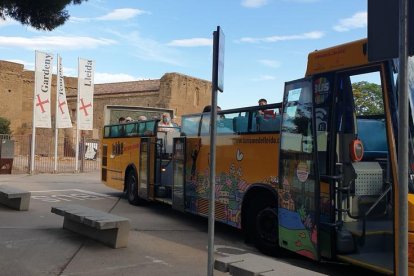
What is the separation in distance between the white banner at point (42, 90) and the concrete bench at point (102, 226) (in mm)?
16523

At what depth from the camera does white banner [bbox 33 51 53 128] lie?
2377 centimetres

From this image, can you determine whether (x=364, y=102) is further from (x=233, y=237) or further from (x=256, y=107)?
(x=233, y=237)

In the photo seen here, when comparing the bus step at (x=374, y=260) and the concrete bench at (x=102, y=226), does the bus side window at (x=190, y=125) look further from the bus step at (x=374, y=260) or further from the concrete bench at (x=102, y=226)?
→ the bus step at (x=374, y=260)

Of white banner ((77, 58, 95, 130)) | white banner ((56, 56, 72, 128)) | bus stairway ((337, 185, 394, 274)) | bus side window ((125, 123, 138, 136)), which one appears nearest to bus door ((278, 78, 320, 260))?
bus stairway ((337, 185, 394, 274))

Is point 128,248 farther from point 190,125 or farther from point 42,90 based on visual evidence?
point 42,90

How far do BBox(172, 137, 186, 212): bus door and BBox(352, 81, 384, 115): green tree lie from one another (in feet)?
13.0

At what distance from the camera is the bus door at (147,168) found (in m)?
11.7

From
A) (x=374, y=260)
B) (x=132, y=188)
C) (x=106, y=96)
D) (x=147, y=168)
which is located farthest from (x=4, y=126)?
(x=374, y=260)

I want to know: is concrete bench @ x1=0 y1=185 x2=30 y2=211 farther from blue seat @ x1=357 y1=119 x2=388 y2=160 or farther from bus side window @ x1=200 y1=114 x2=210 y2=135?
blue seat @ x1=357 y1=119 x2=388 y2=160

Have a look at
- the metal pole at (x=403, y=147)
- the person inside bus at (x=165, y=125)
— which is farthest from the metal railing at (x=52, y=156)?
the metal pole at (x=403, y=147)

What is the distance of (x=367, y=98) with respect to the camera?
6.69 m

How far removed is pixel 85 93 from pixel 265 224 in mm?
20383

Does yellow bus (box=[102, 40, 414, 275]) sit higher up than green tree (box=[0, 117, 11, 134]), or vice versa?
green tree (box=[0, 117, 11, 134])

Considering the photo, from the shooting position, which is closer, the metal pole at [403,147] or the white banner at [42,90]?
the metal pole at [403,147]
